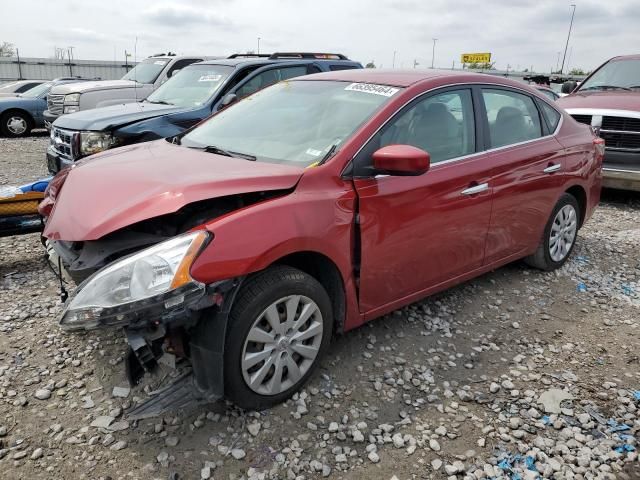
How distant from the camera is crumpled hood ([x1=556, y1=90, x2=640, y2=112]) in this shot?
7.16 meters

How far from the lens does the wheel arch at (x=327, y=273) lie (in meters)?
2.77

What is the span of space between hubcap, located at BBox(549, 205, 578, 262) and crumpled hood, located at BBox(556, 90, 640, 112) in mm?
3036

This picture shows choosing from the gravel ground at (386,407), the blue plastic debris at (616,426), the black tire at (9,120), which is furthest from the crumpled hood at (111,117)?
the black tire at (9,120)

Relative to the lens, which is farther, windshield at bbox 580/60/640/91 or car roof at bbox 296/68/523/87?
windshield at bbox 580/60/640/91

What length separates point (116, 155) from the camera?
3426 mm

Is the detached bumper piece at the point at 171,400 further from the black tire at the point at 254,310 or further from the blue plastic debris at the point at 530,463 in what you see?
the blue plastic debris at the point at 530,463

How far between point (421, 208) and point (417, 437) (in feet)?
4.31

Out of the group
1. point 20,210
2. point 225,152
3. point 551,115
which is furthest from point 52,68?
point 551,115

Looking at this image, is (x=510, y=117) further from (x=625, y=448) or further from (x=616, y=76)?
(x=616, y=76)

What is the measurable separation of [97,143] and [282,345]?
408 centimetres

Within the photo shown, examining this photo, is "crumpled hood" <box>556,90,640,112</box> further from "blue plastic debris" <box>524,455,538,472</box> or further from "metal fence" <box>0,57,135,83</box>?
"metal fence" <box>0,57,135,83</box>

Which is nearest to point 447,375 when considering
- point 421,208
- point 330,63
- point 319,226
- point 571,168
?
point 421,208

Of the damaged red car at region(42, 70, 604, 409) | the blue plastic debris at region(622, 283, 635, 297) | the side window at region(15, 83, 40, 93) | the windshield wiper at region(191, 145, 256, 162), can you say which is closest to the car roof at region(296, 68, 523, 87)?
the damaged red car at region(42, 70, 604, 409)

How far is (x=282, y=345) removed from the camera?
8.77 ft
